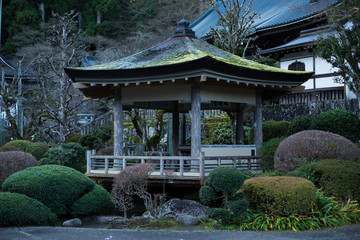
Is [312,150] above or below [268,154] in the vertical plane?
above

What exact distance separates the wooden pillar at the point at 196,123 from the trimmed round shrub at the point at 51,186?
3.68m

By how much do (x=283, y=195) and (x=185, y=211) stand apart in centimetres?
270

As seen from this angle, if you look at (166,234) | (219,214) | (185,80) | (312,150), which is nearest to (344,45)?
(312,150)

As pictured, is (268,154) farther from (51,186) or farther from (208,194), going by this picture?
(51,186)

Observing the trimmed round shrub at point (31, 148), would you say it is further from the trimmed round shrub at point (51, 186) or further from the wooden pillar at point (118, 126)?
the trimmed round shrub at point (51, 186)

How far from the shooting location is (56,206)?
10789 mm

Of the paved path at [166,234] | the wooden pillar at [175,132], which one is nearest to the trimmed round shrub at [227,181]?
the paved path at [166,234]

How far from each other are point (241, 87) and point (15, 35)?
3234 centimetres

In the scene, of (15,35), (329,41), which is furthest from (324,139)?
(15,35)

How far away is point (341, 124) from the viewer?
14844 mm

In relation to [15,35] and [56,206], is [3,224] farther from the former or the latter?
[15,35]

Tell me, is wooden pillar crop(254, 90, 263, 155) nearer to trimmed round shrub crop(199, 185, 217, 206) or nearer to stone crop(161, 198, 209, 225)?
stone crop(161, 198, 209, 225)

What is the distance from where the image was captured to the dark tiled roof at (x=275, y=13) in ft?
77.5

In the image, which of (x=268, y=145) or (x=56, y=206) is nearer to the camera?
(x=56, y=206)
